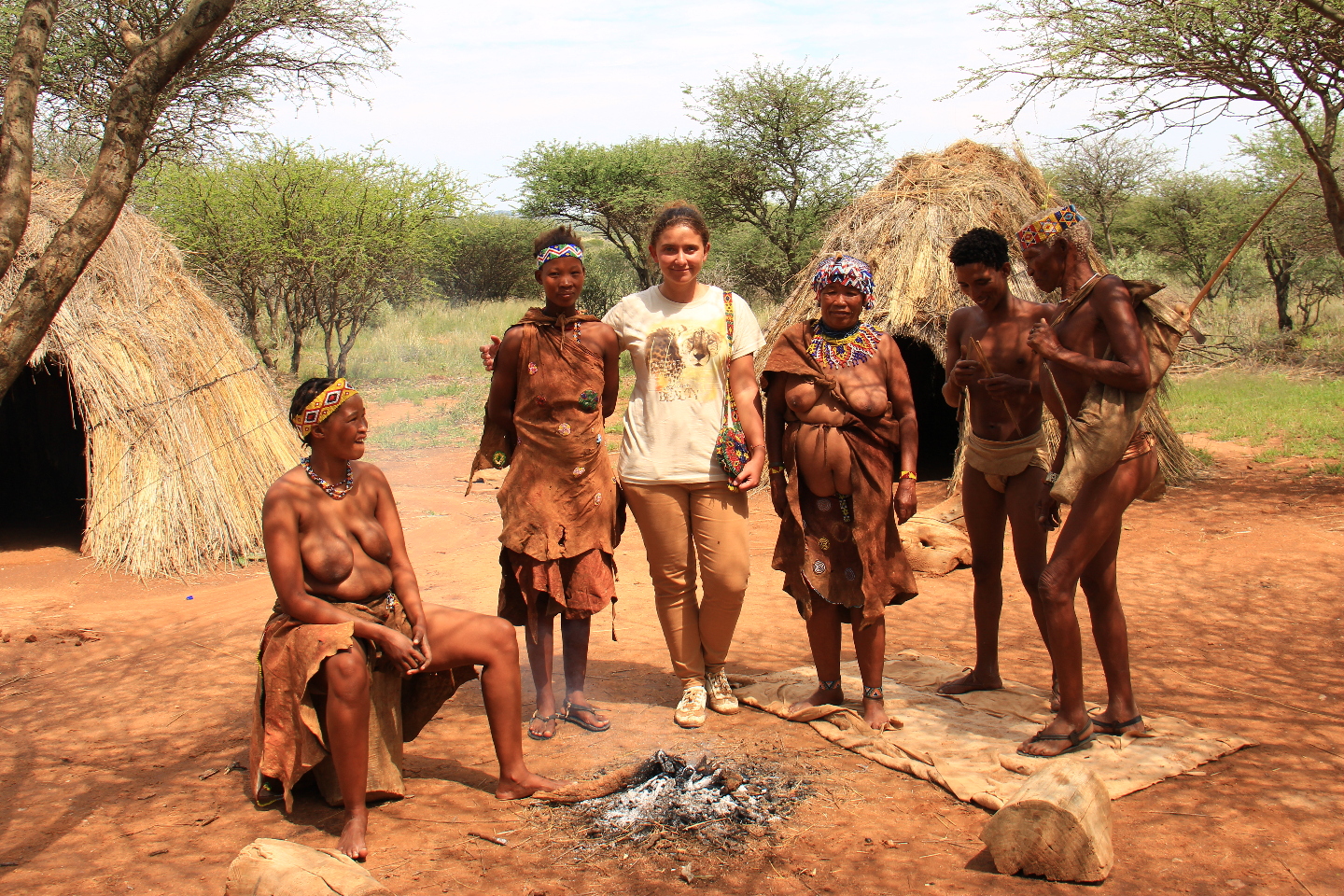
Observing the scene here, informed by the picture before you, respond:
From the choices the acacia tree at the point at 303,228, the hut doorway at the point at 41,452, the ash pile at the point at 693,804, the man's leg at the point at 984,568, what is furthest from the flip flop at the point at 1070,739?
the acacia tree at the point at 303,228

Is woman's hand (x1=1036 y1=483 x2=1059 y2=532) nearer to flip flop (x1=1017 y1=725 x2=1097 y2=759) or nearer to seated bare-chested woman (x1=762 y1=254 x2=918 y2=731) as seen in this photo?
seated bare-chested woman (x1=762 y1=254 x2=918 y2=731)

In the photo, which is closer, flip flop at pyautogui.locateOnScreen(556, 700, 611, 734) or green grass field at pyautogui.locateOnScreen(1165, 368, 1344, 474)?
flip flop at pyautogui.locateOnScreen(556, 700, 611, 734)

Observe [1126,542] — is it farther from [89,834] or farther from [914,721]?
[89,834]

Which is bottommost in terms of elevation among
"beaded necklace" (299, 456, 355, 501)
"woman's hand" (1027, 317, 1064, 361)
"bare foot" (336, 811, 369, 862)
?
"bare foot" (336, 811, 369, 862)

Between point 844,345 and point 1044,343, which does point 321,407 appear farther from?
point 1044,343

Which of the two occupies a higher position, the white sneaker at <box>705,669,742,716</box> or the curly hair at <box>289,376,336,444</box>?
the curly hair at <box>289,376,336,444</box>

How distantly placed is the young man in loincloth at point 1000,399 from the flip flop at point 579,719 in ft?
5.29

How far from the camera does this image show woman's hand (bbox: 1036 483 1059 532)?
11.3 ft

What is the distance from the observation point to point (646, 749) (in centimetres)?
353

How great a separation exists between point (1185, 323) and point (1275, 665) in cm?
200

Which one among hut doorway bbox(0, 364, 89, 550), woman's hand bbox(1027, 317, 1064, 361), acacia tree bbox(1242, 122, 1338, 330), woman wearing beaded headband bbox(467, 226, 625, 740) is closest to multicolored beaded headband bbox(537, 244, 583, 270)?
woman wearing beaded headband bbox(467, 226, 625, 740)

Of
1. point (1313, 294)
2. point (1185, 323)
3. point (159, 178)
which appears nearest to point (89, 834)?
point (1185, 323)

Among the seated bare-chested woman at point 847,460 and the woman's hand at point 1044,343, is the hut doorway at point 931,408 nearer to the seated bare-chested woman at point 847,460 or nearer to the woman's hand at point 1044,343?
the seated bare-chested woman at point 847,460

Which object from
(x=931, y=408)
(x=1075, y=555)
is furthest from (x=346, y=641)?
(x=931, y=408)
